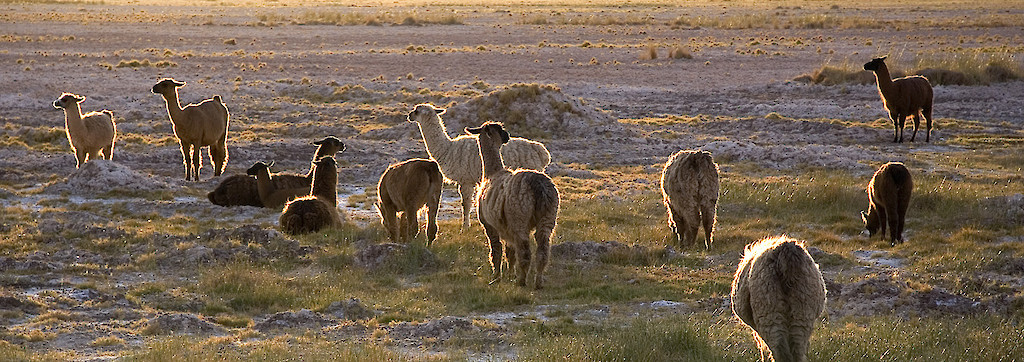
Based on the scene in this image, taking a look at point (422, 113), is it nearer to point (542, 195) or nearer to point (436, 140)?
point (436, 140)

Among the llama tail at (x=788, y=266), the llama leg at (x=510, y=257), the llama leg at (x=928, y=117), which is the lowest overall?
the llama leg at (x=928, y=117)

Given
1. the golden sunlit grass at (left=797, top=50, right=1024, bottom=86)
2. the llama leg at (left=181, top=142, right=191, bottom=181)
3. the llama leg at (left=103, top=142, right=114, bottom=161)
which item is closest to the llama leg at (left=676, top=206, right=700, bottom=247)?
the llama leg at (left=181, top=142, right=191, bottom=181)

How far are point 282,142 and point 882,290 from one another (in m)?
12.8

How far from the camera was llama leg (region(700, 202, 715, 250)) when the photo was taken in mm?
11789

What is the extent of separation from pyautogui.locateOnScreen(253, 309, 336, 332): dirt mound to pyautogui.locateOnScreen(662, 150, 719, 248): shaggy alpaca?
430 cm

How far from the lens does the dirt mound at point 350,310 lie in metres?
9.27

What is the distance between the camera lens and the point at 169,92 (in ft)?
56.7

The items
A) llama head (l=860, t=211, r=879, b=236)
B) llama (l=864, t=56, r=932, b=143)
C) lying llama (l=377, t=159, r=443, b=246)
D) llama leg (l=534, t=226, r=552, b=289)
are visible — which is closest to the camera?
llama leg (l=534, t=226, r=552, b=289)

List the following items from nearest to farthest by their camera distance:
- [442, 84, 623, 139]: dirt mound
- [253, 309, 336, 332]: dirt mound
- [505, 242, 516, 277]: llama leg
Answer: [253, 309, 336, 332]: dirt mound → [505, 242, 516, 277]: llama leg → [442, 84, 623, 139]: dirt mound

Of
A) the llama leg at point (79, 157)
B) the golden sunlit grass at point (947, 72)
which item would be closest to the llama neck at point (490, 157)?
the llama leg at point (79, 157)

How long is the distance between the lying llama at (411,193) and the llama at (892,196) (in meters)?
4.75

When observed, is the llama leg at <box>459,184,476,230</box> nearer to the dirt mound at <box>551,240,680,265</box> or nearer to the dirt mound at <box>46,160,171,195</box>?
the dirt mound at <box>551,240,680,265</box>

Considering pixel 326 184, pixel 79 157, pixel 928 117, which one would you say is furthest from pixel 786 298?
pixel 928 117

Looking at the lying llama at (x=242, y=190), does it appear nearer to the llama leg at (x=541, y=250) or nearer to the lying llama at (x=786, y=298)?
the llama leg at (x=541, y=250)
